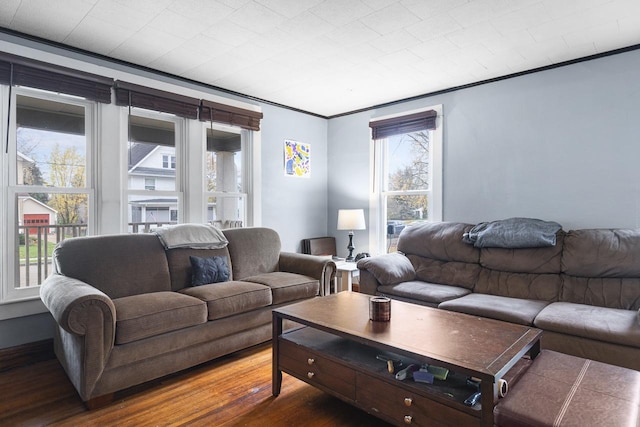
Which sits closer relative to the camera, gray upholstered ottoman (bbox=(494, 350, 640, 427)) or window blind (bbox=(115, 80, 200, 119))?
gray upholstered ottoman (bbox=(494, 350, 640, 427))

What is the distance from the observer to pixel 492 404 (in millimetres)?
1360

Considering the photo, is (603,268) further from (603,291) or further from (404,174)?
(404,174)

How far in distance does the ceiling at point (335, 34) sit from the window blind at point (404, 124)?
406 mm

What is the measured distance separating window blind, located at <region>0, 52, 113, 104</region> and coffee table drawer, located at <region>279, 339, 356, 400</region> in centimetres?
255

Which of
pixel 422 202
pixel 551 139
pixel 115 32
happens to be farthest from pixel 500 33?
pixel 115 32

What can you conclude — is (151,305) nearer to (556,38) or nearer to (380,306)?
(380,306)

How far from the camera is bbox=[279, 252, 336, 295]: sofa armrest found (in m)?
3.35

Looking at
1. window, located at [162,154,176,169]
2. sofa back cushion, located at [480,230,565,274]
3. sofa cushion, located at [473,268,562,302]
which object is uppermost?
window, located at [162,154,176,169]

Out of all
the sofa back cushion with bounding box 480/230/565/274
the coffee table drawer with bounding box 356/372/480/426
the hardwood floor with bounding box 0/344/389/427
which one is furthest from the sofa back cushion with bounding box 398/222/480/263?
the coffee table drawer with bounding box 356/372/480/426

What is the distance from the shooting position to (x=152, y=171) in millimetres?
3492

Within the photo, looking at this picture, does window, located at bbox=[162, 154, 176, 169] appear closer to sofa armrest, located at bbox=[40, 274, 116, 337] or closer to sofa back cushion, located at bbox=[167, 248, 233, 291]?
sofa back cushion, located at bbox=[167, 248, 233, 291]

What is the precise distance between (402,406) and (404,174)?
3.10 metres

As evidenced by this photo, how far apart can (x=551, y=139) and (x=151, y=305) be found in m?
3.49

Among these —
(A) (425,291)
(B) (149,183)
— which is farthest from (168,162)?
(A) (425,291)
